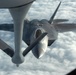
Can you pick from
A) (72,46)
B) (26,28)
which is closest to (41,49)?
(26,28)

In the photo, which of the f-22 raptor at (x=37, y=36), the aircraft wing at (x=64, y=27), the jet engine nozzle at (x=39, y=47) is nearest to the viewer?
the f-22 raptor at (x=37, y=36)

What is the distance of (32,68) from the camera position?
87688 mm

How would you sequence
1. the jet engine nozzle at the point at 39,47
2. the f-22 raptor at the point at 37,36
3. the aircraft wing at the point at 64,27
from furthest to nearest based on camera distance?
the aircraft wing at the point at 64,27 → the jet engine nozzle at the point at 39,47 → the f-22 raptor at the point at 37,36

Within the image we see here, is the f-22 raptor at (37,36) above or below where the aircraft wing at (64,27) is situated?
above

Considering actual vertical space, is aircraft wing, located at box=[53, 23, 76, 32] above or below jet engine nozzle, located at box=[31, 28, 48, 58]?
below

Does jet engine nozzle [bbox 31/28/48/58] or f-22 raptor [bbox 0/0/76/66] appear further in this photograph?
jet engine nozzle [bbox 31/28/48/58]

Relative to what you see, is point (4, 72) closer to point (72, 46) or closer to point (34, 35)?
point (72, 46)

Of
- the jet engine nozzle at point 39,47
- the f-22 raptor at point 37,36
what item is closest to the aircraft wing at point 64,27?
the f-22 raptor at point 37,36

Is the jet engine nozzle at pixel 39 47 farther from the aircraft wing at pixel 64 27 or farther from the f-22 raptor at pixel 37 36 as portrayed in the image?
the aircraft wing at pixel 64 27

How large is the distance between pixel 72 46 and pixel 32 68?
2080 centimetres

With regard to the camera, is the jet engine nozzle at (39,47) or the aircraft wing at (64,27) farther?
the aircraft wing at (64,27)

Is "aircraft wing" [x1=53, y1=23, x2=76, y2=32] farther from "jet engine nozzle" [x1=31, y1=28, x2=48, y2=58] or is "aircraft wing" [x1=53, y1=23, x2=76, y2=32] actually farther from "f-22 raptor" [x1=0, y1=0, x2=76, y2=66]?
"jet engine nozzle" [x1=31, y1=28, x2=48, y2=58]

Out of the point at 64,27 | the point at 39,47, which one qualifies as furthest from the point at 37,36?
the point at 64,27

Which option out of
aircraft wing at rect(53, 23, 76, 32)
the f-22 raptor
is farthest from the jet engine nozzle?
aircraft wing at rect(53, 23, 76, 32)
